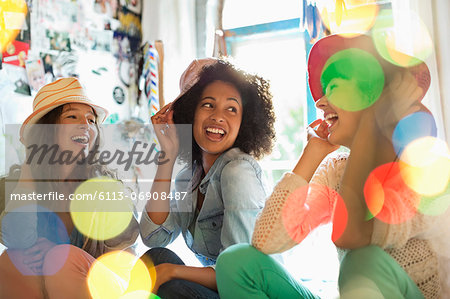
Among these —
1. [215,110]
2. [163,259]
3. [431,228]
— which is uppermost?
[215,110]

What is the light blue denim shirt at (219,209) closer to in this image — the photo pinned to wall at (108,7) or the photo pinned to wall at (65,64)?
the photo pinned to wall at (65,64)

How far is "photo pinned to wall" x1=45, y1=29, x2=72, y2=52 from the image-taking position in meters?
1.82

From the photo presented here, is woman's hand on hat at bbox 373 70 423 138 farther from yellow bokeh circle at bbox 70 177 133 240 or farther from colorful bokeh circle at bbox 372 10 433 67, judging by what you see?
yellow bokeh circle at bbox 70 177 133 240

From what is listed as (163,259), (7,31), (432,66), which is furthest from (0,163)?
(432,66)

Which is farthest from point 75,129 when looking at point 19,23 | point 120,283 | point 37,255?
point 19,23

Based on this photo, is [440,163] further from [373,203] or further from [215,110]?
[215,110]

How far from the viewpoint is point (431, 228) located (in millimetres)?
740

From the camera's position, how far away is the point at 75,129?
1.26 meters

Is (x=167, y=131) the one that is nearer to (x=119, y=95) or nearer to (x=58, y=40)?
(x=58, y=40)

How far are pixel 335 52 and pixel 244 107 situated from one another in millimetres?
404

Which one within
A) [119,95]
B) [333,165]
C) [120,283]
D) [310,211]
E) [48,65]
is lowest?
[120,283]

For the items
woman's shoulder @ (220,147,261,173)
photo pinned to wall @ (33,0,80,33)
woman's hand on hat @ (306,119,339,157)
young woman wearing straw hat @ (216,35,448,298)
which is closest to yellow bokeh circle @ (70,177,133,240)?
woman's shoulder @ (220,147,261,173)

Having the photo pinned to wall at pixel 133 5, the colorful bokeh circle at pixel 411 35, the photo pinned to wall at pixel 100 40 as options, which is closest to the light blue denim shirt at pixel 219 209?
the colorful bokeh circle at pixel 411 35

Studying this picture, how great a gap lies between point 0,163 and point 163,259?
941 mm
